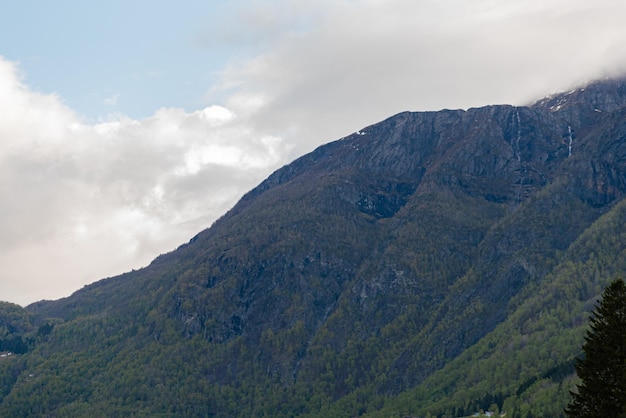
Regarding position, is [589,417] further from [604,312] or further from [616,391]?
[604,312]

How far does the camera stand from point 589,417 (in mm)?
70375

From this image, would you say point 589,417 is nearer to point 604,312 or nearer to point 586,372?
point 586,372

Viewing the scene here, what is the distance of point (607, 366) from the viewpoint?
70438mm

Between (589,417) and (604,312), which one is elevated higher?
(604,312)

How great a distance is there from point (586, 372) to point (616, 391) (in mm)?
3035

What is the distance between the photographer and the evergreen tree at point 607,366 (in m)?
69.6

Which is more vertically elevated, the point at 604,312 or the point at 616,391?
the point at 604,312

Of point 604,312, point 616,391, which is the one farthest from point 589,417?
point 604,312

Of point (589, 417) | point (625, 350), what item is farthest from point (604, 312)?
point (589, 417)

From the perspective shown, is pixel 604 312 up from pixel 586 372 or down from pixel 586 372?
up

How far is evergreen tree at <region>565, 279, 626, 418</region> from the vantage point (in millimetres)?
69562

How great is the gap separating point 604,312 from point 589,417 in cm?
962

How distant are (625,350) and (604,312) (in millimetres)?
3801

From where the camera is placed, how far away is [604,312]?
7169 centimetres
